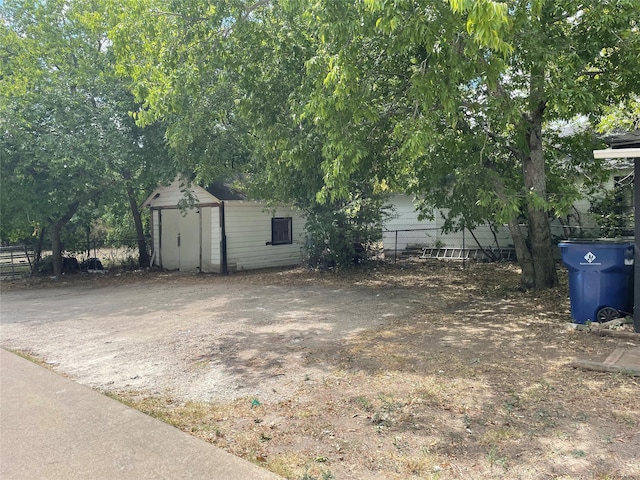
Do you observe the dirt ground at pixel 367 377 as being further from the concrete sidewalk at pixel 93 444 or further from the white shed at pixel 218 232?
the white shed at pixel 218 232

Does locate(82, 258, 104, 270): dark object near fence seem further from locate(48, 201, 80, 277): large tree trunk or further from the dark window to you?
the dark window

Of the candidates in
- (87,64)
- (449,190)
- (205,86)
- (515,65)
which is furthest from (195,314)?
(87,64)

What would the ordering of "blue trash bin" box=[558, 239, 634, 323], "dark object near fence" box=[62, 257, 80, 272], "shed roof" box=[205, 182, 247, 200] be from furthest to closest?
"dark object near fence" box=[62, 257, 80, 272]
"shed roof" box=[205, 182, 247, 200]
"blue trash bin" box=[558, 239, 634, 323]

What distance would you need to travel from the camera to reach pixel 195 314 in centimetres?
875

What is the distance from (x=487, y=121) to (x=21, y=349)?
8025 millimetres

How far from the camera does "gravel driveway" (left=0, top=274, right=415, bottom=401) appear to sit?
5191mm

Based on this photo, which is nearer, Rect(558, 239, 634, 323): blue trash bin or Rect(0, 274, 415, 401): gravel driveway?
Rect(0, 274, 415, 401): gravel driveway

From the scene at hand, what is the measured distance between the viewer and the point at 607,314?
251 inches

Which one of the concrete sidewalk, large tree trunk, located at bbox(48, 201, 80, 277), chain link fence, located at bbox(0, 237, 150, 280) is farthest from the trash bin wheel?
chain link fence, located at bbox(0, 237, 150, 280)

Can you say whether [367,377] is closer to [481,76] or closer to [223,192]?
[481,76]

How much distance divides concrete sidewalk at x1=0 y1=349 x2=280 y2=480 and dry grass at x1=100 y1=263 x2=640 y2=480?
0.19 meters

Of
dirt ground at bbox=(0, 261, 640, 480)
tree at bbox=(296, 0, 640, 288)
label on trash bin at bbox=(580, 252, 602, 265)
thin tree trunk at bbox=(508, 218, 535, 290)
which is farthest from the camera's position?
thin tree trunk at bbox=(508, 218, 535, 290)

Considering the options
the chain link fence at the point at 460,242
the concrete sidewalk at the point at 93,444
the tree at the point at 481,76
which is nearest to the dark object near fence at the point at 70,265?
the chain link fence at the point at 460,242

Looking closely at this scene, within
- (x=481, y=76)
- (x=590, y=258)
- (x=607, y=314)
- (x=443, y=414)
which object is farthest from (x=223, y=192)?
(x=443, y=414)
